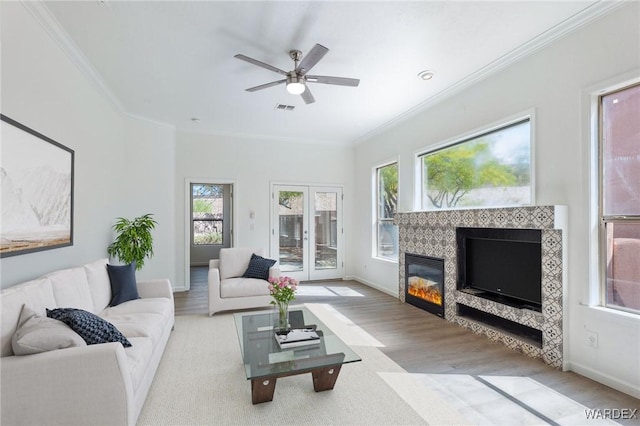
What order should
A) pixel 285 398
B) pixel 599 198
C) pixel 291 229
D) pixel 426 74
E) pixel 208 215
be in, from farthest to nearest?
pixel 208 215 < pixel 291 229 < pixel 426 74 < pixel 599 198 < pixel 285 398

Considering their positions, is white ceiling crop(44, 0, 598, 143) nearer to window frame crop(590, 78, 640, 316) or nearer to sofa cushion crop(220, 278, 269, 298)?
window frame crop(590, 78, 640, 316)

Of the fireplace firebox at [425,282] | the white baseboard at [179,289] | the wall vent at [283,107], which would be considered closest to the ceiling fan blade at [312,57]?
the wall vent at [283,107]

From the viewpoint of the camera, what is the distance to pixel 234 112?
17.5 feet

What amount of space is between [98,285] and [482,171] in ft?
14.9

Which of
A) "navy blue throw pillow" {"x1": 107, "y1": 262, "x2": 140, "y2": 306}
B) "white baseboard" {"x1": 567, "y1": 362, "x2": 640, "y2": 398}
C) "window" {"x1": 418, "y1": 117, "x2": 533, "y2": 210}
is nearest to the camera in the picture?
"white baseboard" {"x1": 567, "y1": 362, "x2": 640, "y2": 398}

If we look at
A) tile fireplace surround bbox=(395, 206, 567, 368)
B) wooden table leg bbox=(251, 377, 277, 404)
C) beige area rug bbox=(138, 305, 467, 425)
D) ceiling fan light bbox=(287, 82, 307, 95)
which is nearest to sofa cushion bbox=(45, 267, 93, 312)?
beige area rug bbox=(138, 305, 467, 425)

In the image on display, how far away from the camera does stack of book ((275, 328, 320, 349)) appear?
2572 millimetres

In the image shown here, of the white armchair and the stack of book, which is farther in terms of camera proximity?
the white armchair

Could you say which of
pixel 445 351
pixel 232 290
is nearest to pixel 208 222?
pixel 232 290

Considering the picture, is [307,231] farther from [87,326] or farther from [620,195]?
[620,195]

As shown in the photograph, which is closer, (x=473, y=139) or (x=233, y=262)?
(x=473, y=139)

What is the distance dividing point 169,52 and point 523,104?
3753 mm

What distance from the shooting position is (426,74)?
3881mm

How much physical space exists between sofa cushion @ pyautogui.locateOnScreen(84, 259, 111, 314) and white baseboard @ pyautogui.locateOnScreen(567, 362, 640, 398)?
14.4 feet
